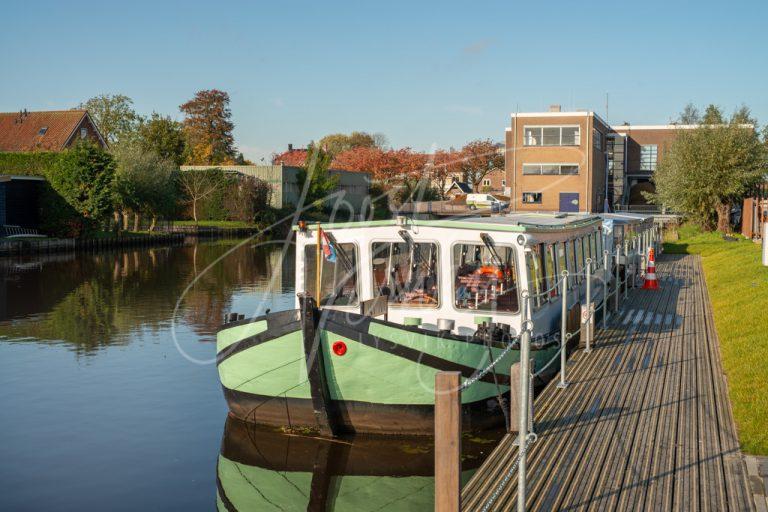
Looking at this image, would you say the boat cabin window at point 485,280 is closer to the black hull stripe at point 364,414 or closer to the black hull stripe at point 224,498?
the black hull stripe at point 364,414

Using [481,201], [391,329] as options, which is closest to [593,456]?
[391,329]

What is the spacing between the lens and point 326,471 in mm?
11656

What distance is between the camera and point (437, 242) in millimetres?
13484

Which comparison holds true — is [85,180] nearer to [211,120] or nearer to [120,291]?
[120,291]

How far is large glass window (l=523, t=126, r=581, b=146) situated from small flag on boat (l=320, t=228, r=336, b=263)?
195ft

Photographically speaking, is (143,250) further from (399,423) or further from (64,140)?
(399,423)

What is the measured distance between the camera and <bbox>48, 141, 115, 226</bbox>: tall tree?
48406mm

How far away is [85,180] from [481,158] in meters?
66.3

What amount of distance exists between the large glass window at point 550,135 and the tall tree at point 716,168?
21.0 meters

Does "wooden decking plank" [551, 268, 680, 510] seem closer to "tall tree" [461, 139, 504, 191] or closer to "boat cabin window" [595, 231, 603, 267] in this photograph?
"boat cabin window" [595, 231, 603, 267]

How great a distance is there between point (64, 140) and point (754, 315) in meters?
63.1

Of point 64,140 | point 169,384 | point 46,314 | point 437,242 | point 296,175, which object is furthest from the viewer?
point 296,175

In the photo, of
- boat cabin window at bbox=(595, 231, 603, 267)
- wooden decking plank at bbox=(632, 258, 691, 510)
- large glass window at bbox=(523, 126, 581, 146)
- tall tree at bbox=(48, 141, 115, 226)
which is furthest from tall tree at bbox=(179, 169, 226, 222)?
wooden decking plank at bbox=(632, 258, 691, 510)

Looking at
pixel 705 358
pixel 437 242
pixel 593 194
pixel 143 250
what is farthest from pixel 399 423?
pixel 593 194
